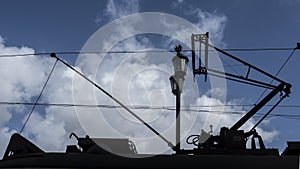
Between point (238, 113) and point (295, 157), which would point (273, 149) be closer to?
point (295, 157)

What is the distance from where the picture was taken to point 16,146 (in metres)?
8.86

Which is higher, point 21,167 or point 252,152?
point 252,152

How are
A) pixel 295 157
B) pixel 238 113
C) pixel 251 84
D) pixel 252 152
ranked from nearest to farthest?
1. pixel 295 157
2. pixel 252 152
3. pixel 251 84
4. pixel 238 113

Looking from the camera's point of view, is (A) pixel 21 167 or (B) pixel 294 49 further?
(B) pixel 294 49

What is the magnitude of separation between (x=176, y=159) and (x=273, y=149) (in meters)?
2.01

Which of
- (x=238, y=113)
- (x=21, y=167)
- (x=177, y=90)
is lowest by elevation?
(x=21, y=167)

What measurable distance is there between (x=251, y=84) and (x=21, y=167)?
5990 mm

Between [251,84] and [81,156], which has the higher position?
[251,84]

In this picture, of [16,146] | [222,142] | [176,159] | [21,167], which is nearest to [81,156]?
[21,167]

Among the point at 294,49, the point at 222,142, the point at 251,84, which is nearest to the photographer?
the point at 222,142

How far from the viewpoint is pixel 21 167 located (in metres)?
7.10

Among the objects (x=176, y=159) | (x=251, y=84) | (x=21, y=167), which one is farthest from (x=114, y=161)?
(x=251, y=84)

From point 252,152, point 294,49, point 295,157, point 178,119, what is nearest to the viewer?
point 295,157

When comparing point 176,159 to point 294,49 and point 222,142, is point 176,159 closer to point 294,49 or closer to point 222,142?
point 222,142
